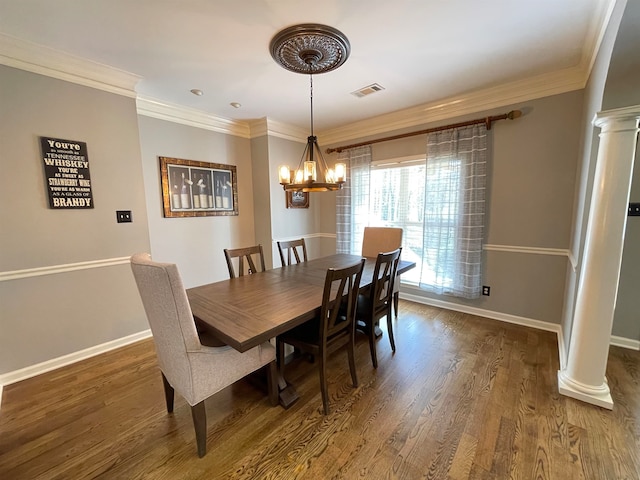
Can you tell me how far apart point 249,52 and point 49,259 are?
2.35m

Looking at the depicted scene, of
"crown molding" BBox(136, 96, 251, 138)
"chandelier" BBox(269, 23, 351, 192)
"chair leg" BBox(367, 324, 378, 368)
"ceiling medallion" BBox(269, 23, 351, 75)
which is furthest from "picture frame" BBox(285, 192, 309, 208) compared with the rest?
"chair leg" BBox(367, 324, 378, 368)

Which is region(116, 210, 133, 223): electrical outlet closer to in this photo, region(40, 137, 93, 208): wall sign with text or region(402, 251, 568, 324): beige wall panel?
region(40, 137, 93, 208): wall sign with text

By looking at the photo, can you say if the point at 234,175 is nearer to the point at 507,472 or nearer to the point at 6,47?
the point at 6,47

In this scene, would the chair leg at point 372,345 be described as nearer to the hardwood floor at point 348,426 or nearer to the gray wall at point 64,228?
the hardwood floor at point 348,426

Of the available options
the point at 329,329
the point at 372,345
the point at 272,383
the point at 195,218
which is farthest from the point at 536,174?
the point at 195,218

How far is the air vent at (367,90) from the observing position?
270cm

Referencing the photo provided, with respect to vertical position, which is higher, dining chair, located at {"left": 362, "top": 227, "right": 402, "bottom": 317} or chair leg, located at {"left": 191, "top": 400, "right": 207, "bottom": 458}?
dining chair, located at {"left": 362, "top": 227, "right": 402, "bottom": 317}

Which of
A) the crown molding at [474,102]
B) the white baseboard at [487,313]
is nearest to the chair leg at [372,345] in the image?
the white baseboard at [487,313]

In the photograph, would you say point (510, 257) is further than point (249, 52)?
Yes

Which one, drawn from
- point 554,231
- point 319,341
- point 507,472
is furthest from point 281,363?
point 554,231

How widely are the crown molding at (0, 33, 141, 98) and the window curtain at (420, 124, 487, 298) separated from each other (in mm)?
3252

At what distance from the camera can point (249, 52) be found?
208 centimetres

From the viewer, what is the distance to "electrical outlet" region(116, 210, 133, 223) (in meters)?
2.51

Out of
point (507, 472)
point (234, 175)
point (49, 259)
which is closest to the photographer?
point (507, 472)
